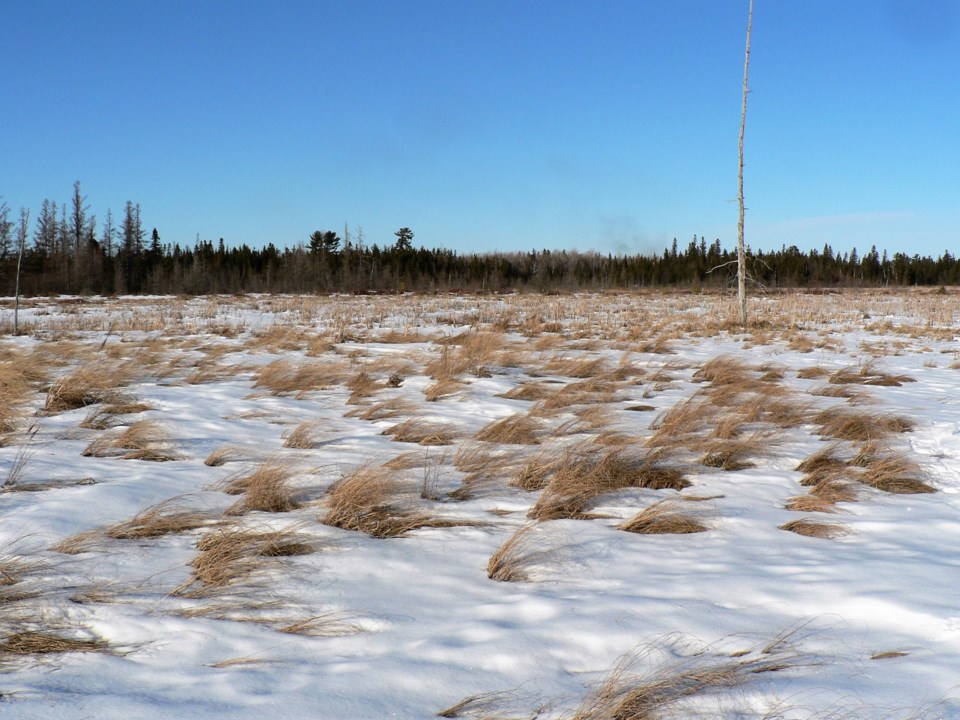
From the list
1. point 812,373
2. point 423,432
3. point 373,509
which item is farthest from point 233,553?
point 812,373

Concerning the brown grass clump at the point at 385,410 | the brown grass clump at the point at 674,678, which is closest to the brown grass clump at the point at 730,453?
the brown grass clump at the point at 674,678

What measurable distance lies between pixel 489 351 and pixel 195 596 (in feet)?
22.9

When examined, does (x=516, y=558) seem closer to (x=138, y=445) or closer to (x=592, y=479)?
(x=592, y=479)

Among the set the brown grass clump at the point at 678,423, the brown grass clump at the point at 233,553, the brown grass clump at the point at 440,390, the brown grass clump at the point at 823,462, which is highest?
the brown grass clump at the point at 440,390

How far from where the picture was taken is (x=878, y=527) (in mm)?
3207

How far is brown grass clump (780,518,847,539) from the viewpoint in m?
3.12

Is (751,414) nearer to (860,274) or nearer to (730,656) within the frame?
(730,656)

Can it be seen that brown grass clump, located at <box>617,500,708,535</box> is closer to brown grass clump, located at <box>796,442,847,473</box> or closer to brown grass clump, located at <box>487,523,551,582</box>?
brown grass clump, located at <box>487,523,551,582</box>

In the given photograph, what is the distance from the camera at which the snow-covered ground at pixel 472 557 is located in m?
1.86

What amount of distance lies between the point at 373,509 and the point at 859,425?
13.0 ft

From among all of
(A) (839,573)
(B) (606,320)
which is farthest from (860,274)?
(A) (839,573)

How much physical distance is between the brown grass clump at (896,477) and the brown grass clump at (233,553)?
3.34 m

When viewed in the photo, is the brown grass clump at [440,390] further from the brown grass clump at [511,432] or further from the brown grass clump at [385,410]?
the brown grass clump at [511,432]

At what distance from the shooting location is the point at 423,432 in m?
5.00
